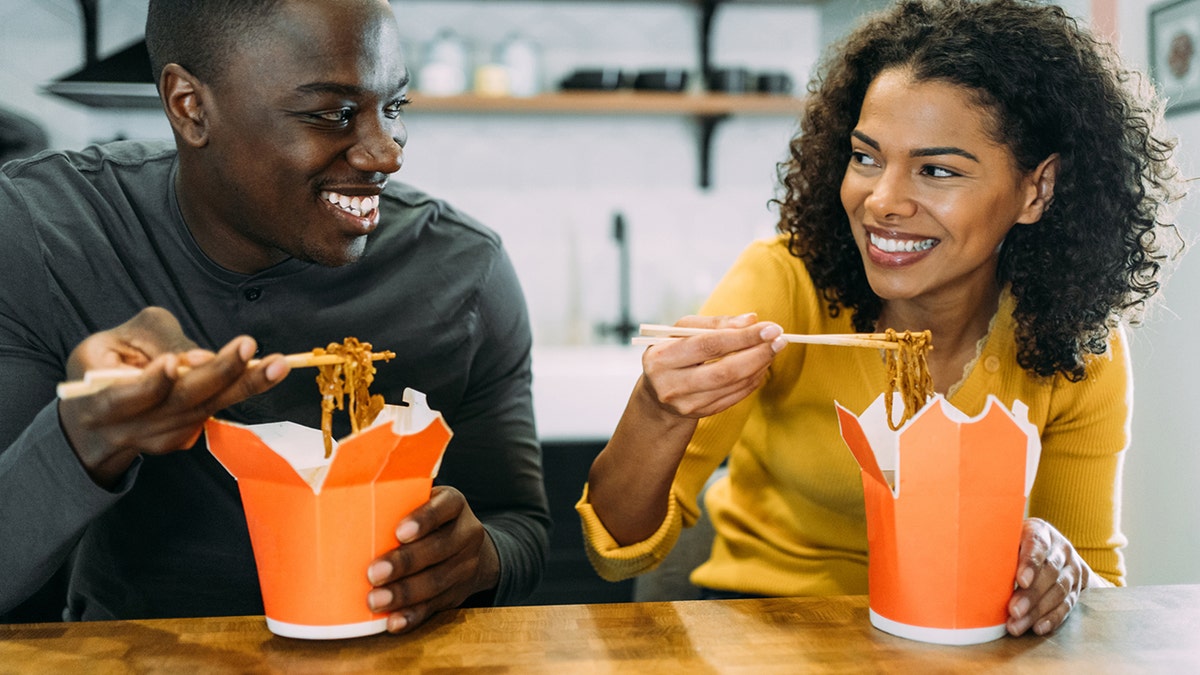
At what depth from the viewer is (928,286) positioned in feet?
4.45

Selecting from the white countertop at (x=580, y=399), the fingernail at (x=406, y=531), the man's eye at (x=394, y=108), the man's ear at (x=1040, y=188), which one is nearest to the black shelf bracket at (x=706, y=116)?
the white countertop at (x=580, y=399)

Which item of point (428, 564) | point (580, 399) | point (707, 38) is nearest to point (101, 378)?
point (428, 564)

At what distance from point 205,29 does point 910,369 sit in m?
0.92

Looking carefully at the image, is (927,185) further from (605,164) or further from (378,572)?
(605,164)

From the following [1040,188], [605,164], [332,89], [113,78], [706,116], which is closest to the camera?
[332,89]

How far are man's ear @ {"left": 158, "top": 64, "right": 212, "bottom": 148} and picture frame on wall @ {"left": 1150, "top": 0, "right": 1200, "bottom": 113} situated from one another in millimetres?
1932

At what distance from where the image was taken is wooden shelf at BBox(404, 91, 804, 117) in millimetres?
3207

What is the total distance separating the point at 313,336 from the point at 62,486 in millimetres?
476

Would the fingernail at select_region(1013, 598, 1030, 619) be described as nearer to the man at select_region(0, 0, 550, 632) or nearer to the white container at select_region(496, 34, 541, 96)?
the man at select_region(0, 0, 550, 632)

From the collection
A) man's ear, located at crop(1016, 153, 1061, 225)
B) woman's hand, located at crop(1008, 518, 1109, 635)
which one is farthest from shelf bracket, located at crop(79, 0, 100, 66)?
woman's hand, located at crop(1008, 518, 1109, 635)

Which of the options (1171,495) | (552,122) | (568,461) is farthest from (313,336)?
(552,122)

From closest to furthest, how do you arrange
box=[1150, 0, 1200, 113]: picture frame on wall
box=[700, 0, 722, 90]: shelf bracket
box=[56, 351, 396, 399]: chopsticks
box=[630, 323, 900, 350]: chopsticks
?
box=[56, 351, 396, 399]: chopsticks
box=[630, 323, 900, 350]: chopsticks
box=[1150, 0, 1200, 113]: picture frame on wall
box=[700, 0, 722, 90]: shelf bracket

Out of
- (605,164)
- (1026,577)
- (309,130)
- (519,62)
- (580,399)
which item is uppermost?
(519,62)

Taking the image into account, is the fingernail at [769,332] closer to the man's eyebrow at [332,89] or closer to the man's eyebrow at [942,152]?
the man's eyebrow at [942,152]
